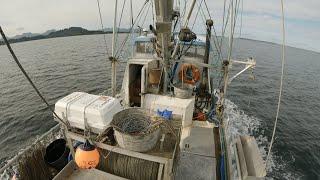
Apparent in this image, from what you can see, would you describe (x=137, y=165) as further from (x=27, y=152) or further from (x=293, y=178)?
(x=293, y=178)

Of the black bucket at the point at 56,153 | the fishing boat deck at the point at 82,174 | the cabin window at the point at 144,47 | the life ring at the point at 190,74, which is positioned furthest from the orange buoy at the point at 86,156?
the cabin window at the point at 144,47

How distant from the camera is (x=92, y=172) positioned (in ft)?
18.6

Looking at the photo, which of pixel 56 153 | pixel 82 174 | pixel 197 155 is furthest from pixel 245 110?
pixel 82 174

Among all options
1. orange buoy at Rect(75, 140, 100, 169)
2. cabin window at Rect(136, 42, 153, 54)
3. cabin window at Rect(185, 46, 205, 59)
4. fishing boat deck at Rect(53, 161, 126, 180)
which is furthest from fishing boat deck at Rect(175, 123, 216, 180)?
cabin window at Rect(136, 42, 153, 54)

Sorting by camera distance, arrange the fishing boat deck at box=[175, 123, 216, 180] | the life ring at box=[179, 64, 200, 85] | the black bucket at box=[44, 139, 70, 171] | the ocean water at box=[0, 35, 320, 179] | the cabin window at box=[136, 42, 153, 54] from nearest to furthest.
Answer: the fishing boat deck at box=[175, 123, 216, 180]
the black bucket at box=[44, 139, 70, 171]
the life ring at box=[179, 64, 200, 85]
the ocean water at box=[0, 35, 320, 179]
the cabin window at box=[136, 42, 153, 54]

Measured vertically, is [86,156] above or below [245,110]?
above

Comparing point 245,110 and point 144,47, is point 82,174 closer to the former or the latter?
point 144,47

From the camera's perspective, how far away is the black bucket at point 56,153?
7720 millimetres

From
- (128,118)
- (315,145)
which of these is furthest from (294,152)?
(128,118)

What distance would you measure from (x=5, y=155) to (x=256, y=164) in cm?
1550

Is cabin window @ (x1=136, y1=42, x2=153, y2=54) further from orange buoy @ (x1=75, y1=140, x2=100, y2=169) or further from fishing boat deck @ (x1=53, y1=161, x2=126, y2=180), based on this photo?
orange buoy @ (x1=75, y1=140, x2=100, y2=169)

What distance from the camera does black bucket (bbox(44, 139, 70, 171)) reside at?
Answer: 772cm

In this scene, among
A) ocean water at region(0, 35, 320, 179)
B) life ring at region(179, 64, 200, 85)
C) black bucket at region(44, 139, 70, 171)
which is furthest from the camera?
ocean water at region(0, 35, 320, 179)

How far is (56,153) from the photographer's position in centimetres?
855
